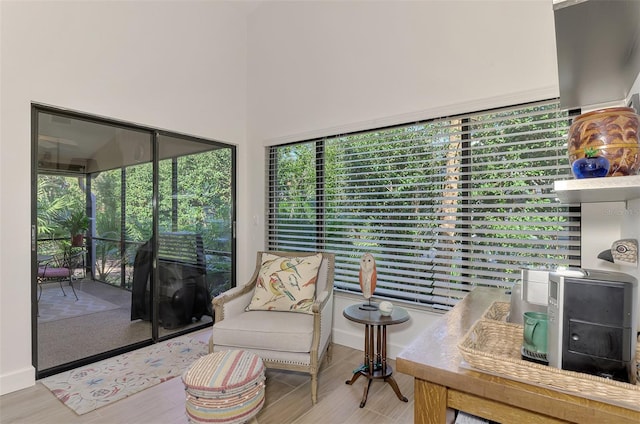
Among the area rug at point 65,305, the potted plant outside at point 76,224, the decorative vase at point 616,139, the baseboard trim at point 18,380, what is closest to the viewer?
the decorative vase at point 616,139

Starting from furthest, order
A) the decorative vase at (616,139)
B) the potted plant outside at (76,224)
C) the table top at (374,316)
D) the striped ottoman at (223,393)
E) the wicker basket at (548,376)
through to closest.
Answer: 1. the potted plant outside at (76,224)
2. the table top at (374,316)
3. the striped ottoman at (223,393)
4. the decorative vase at (616,139)
5. the wicker basket at (548,376)

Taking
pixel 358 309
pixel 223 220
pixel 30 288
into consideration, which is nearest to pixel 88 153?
pixel 30 288

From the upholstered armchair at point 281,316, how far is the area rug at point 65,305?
1260mm

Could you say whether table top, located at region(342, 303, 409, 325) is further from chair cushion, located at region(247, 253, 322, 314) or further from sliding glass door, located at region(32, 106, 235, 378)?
sliding glass door, located at region(32, 106, 235, 378)

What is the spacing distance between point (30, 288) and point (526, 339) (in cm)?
300

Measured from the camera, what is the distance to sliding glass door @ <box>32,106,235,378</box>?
2.49 m

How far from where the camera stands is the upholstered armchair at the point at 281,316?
2125 millimetres

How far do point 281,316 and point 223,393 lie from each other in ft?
2.82

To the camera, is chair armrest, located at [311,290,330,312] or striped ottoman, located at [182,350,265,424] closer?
striped ottoman, located at [182,350,265,424]

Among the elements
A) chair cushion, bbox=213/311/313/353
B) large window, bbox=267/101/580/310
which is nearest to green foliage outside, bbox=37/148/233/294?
large window, bbox=267/101/580/310

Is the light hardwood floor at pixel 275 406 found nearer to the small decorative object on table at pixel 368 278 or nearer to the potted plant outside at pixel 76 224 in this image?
the small decorative object on table at pixel 368 278

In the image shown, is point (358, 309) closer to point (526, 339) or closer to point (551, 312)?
point (526, 339)

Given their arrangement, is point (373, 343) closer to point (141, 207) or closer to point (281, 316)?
point (281, 316)

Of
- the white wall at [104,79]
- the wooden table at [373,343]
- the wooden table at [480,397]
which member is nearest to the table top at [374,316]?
the wooden table at [373,343]
